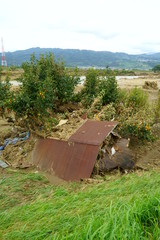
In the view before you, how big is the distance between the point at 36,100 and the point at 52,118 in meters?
0.77

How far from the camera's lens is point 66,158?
568cm

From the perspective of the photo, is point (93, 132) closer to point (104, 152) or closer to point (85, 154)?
point (104, 152)

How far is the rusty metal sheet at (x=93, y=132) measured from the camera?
18.5ft

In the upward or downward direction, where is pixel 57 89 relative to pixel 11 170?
upward

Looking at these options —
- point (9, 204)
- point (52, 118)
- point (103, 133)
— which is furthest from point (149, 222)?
point (52, 118)

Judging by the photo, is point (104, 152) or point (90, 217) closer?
point (90, 217)

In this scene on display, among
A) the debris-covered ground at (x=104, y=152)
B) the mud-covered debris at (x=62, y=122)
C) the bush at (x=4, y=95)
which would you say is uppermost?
the bush at (x=4, y=95)

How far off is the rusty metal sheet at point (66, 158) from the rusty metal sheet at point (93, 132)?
0.14 metres

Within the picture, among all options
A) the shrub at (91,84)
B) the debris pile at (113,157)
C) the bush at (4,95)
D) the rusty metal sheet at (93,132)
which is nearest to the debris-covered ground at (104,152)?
the debris pile at (113,157)

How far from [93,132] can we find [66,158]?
0.95 metres

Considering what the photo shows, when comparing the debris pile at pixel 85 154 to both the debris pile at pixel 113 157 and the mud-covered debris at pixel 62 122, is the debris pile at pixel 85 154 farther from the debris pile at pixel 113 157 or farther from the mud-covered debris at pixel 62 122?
the mud-covered debris at pixel 62 122

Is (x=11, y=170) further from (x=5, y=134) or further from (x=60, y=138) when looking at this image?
(x=5, y=134)

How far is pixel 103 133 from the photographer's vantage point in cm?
584

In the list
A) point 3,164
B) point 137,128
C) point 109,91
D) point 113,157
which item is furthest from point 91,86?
point 3,164
